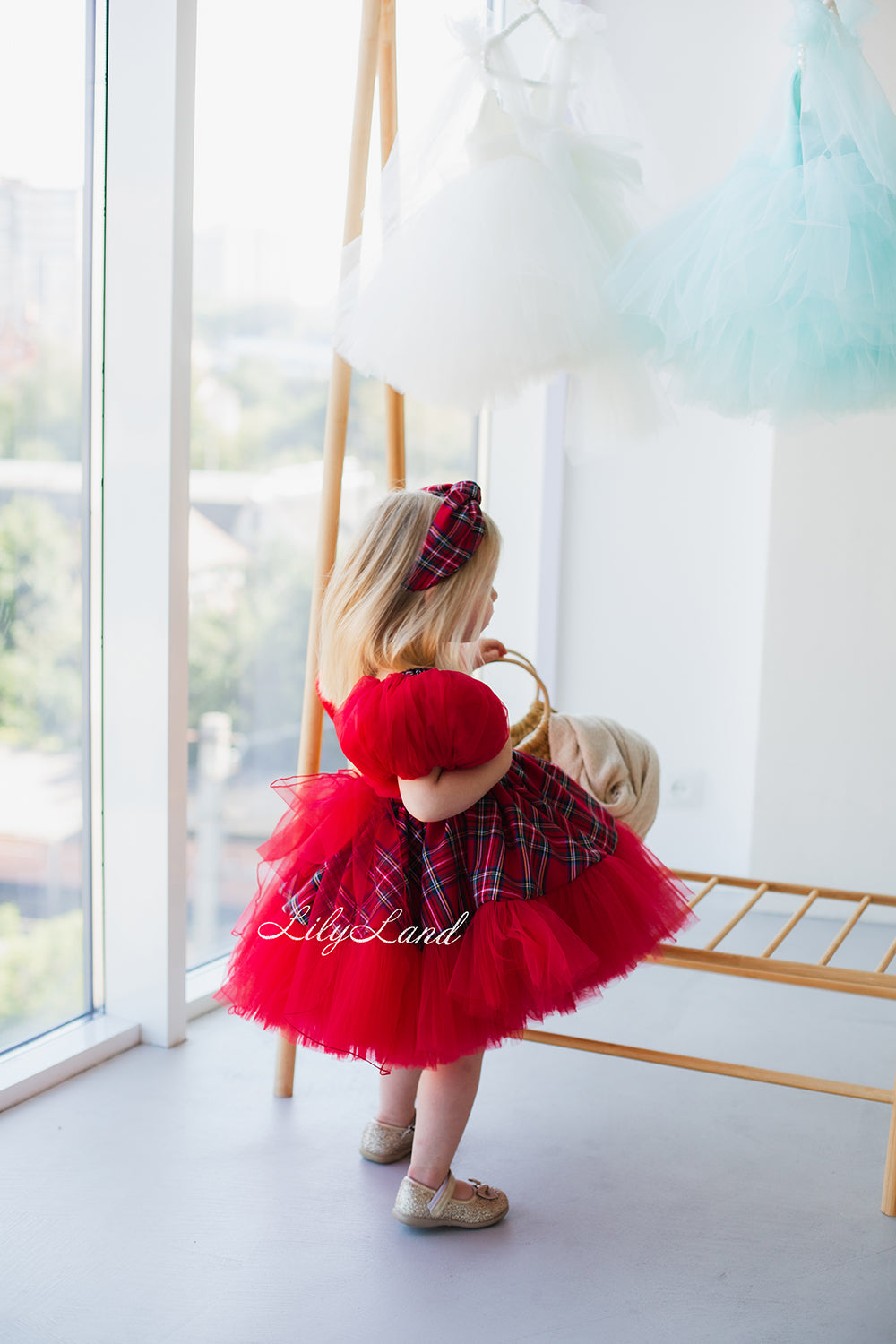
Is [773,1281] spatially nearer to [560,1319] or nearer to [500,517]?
[560,1319]

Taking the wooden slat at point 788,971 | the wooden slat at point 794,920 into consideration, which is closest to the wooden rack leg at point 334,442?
the wooden slat at point 788,971

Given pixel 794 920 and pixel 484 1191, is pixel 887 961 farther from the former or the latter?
pixel 484 1191

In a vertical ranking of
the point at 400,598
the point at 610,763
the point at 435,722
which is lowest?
the point at 610,763

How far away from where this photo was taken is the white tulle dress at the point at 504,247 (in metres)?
1.52

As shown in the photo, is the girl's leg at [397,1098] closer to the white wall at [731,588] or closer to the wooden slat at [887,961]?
the wooden slat at [887,961]

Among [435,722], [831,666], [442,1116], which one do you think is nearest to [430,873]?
[435,722]

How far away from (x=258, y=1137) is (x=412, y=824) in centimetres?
58

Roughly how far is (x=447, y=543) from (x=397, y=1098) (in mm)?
801

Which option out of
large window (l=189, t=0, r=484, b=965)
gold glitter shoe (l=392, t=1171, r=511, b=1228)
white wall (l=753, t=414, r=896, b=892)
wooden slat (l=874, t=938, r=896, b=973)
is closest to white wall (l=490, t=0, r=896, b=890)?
white wall (l=753, t=414, r=896, b=892)

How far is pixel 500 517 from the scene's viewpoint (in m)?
3.09

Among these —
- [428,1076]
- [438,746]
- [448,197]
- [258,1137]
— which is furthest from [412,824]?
[448,197]

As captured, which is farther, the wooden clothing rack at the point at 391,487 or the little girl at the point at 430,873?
the wooden clothing rack at the point at 391,487

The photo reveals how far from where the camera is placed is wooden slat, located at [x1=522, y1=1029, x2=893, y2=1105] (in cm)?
144

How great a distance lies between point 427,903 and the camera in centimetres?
132
